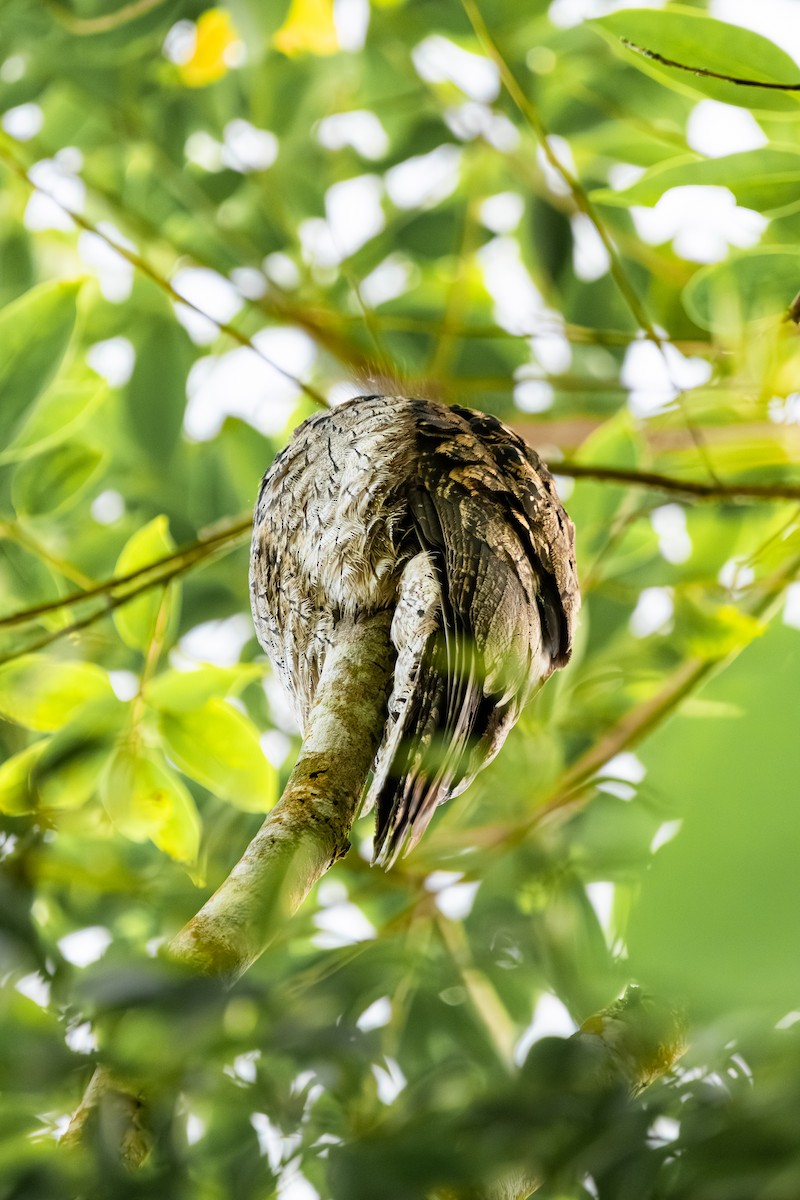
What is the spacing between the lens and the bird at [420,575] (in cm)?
90

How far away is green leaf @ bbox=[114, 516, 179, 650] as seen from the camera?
1490 mm

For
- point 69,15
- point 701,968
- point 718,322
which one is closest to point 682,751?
point 701,968

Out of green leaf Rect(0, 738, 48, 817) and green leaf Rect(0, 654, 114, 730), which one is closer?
green leaf Rect(0, 738, 48, 817)

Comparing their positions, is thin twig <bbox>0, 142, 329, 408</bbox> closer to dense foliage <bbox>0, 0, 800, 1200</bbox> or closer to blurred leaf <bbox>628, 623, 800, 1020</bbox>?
dense foliage <bbox>0, 0, 800, 1200</bbox>

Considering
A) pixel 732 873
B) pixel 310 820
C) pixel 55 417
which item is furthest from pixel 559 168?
pixel 732 873

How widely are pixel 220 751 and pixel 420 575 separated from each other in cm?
49

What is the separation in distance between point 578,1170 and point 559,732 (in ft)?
2.99

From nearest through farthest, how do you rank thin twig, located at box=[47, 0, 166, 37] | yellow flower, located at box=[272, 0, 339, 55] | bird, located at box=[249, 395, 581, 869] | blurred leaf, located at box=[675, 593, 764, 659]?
bird, located at box=[249, 395, 581, 869] → blurred leaf, located at box=[675, 593, 764, 659] → thin twig, located at box=[47, 0, 166, 37] → yellow flower, located at box=[272, 0, 339, 55]

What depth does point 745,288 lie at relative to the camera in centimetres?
117

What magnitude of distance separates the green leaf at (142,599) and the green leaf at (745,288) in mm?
745

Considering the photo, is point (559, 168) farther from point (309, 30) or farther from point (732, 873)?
point (732, 873)

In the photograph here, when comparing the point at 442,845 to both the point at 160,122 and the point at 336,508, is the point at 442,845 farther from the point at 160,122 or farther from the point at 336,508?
the point at 160,122

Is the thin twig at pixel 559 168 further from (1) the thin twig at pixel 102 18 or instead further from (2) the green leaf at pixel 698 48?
(1) the thin twig at pixel 102 18

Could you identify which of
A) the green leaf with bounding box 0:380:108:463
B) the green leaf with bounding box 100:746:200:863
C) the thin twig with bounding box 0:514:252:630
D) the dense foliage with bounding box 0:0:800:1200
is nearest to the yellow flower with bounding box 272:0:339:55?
the dense foliage with bounding box 0:0:800:1200
